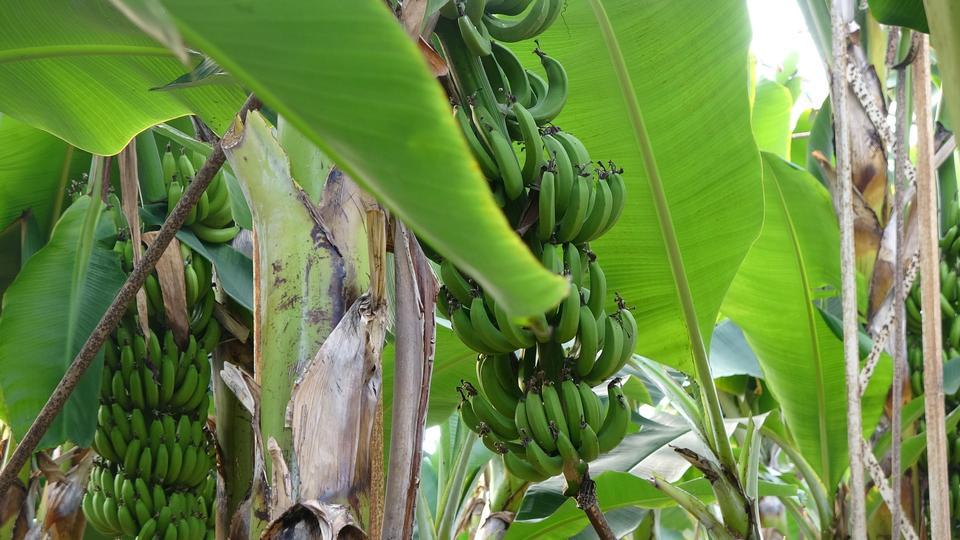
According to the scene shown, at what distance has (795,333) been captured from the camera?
1479 mm

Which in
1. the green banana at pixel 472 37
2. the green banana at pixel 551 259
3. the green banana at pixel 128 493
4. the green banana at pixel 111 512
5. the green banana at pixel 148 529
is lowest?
the green banana at pixel 148 529

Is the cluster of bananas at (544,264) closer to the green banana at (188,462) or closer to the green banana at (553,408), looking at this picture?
the green banana at (553,408)

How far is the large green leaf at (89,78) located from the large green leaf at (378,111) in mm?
660

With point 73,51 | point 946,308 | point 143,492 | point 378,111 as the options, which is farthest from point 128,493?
point 946,308

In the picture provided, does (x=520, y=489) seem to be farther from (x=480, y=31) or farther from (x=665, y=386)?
(x=480, y=31)

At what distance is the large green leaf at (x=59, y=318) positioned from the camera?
122 centimetres

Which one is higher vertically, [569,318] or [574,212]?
[574,212]

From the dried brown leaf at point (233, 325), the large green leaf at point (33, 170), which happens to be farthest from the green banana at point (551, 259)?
the large green leaf at point (33, 170)

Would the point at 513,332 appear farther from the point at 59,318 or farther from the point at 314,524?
the point at 59,318

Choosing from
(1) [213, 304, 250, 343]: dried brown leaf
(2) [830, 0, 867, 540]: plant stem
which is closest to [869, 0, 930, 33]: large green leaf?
(2) [830, 0, 867, 540]: plant stem

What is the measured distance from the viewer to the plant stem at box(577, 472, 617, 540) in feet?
2.74

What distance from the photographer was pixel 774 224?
1520mm

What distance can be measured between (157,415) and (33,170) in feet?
1.73

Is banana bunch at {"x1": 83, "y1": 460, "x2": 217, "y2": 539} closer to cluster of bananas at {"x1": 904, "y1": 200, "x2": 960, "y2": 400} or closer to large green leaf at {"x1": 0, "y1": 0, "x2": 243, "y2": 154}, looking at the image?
large green leaf at {"x1": 0, "y1": 0, "x2": 243, "y2": 154}
